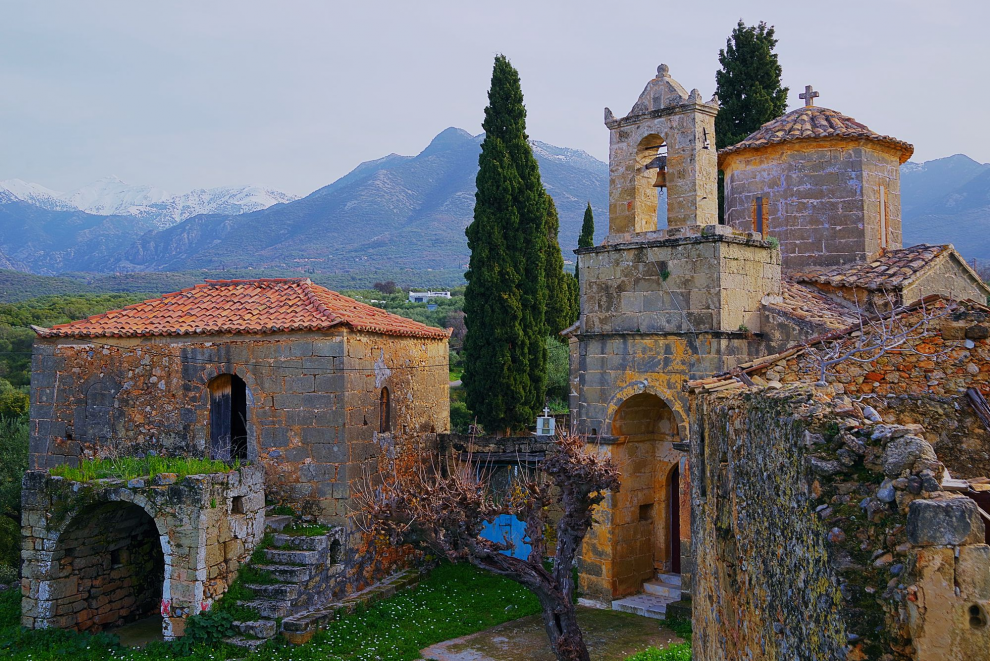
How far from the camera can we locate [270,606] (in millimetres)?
12328

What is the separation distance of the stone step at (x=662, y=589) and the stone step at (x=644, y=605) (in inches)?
3.8

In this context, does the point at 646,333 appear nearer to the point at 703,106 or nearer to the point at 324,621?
the point at 703,106

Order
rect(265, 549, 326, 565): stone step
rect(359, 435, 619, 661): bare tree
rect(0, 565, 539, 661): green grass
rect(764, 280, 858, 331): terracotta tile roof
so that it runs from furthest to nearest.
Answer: rect(265, 549, 326, 565): stone step → rect(764, 280, 858, 331): terracotta tile roof → rect(0, 565, 539, 661): green grass → rect(359, 435, 619, 661): bare tree

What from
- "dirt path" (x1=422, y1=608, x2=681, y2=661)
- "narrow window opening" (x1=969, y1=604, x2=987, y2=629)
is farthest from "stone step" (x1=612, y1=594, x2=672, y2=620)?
"narrow window opening" (x1=969, y1=604, x2=987, y2=629)

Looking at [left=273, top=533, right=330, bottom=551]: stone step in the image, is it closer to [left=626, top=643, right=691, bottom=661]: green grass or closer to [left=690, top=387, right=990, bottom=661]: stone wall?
[left=626, top=643, right=691, bottom=661]: green grass

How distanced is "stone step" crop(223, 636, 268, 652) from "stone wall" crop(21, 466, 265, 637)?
62 centimetres

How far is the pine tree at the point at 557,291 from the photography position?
25.5 meters

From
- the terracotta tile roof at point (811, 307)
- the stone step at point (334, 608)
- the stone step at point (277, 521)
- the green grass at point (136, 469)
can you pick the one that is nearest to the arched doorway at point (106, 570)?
the green grass at point (136, 469)

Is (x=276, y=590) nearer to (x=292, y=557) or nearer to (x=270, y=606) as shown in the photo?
(x=270, y=606)

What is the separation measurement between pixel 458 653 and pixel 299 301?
255 inches

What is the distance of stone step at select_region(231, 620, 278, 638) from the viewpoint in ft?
39.4

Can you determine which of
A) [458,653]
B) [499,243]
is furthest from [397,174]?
[458,653]

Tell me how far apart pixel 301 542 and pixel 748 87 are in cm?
1565

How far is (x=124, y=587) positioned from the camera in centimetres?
1379
